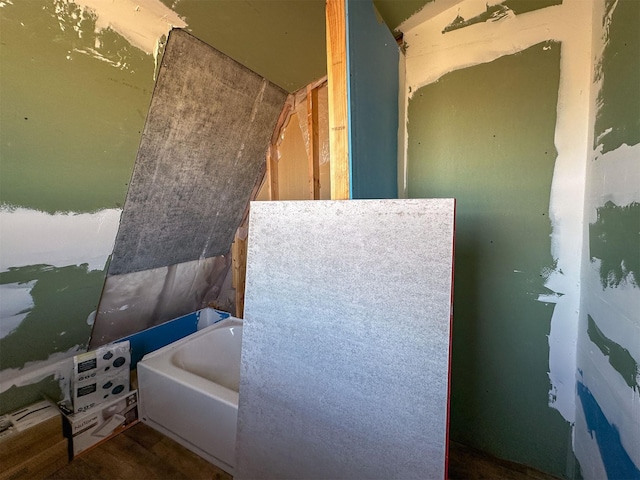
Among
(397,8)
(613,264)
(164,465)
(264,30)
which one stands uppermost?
(397,8)

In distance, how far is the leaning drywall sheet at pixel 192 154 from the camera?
1493 mm

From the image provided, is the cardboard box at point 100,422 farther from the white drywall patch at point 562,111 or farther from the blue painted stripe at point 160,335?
the white drywall patch at point 562,111

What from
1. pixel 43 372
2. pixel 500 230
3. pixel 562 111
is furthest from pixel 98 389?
pixel 562 111

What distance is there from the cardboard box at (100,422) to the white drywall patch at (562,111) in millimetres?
2415

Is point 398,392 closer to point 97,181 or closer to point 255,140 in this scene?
point 97,181

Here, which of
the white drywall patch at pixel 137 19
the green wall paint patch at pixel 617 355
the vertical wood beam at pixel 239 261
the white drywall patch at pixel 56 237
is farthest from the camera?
the vertical wood beam at pixel 239 261

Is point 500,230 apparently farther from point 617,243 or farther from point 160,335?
point 160,335

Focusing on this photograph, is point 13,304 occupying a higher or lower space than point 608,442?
higher

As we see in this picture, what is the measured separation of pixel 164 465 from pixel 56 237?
1.31 m

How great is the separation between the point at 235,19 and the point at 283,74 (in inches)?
21.0

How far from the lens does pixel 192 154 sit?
5.81 feet

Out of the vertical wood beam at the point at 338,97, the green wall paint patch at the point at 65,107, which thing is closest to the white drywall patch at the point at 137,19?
the green wall paint patch at the point at 65,107

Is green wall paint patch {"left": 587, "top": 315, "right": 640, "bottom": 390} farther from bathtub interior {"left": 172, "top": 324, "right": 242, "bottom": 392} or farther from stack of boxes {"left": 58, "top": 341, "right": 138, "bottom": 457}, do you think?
stack of boxes {"left": 58, "top": 341, "right": 138, "bottom": 457}

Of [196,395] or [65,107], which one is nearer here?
[65,107]
